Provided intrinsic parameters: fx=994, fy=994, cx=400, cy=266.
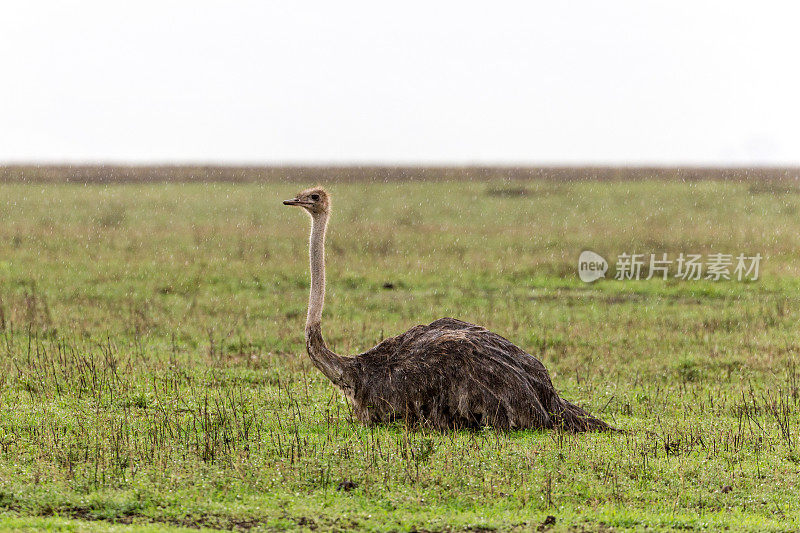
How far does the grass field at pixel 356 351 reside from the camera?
8.65 meters

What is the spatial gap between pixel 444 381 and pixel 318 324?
5.00 ft

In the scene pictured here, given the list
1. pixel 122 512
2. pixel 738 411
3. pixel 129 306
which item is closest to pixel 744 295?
pixel 738 411

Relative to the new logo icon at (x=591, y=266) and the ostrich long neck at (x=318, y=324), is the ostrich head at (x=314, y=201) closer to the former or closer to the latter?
the ostrich long neck at (x=318, y=324)

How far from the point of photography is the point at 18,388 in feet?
43.1

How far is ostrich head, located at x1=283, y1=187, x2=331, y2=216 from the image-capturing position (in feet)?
37.0

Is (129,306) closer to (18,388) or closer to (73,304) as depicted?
(73,304)

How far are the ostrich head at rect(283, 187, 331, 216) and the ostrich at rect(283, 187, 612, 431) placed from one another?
848 millimetres

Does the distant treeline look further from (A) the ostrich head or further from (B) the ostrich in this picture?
(B) the ostrich

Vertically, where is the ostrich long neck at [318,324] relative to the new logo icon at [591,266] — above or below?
above

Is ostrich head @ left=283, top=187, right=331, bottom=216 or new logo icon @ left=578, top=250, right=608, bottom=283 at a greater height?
ostrich head @ left=283, top=187, right=331, bottom=216

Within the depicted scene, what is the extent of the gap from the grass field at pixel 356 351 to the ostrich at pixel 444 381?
32 cm

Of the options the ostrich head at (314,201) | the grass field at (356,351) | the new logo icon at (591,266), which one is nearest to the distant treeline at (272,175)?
the grass field at (356,351)

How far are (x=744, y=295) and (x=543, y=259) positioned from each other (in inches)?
245

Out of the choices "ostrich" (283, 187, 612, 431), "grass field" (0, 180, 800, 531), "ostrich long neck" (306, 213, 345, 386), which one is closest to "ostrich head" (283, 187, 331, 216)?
"ostrich long neck" (306, 213, 345, 386)
